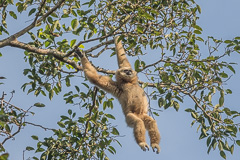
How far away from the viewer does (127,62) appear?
1006 centimetres

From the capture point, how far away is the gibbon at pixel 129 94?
342 inches

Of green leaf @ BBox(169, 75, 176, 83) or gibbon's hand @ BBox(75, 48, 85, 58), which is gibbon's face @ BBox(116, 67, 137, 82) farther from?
green leaf @ BBox(169, 75, 176, 83)

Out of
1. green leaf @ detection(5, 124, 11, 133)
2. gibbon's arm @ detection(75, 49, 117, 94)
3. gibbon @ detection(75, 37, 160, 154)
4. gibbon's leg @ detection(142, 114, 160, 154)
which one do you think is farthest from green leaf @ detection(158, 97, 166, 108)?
green leaf @ detection(5, 124, 11, 133)

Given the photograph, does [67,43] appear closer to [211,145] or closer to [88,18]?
[88,18]

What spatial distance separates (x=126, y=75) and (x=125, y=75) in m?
0.02

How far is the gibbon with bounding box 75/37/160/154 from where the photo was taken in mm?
8688

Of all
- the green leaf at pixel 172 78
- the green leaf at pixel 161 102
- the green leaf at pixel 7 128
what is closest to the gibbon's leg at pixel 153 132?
the green leaf at pixel 161 102

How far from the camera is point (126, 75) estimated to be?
9367 millimetres

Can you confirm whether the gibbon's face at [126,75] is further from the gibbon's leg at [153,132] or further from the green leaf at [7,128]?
the green leaf at [7,128]

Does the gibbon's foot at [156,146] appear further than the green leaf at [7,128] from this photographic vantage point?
Yes

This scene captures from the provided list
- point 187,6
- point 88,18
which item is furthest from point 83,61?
point 187,6

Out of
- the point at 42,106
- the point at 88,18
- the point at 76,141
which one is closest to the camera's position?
the point at 42,106

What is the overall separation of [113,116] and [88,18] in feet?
8.27

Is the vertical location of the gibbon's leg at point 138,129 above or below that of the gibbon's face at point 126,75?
below
